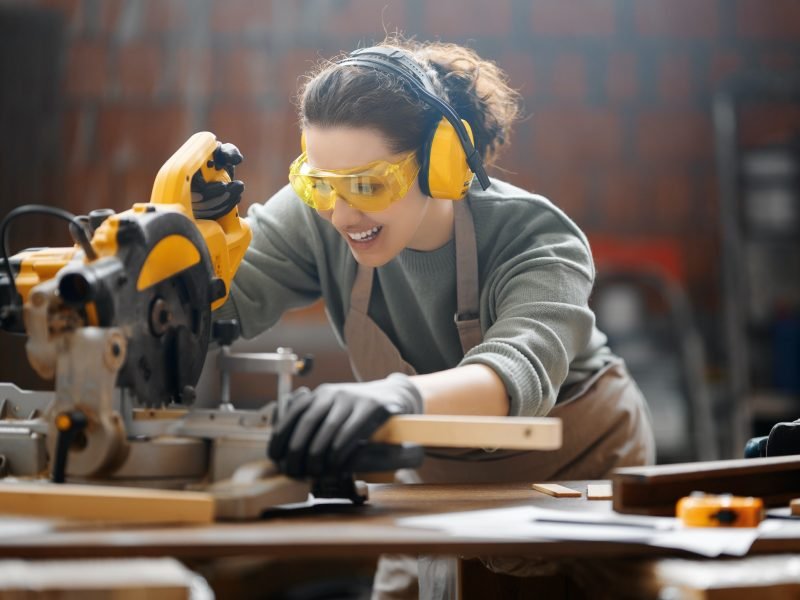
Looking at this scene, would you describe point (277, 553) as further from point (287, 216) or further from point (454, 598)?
point (287, 216)

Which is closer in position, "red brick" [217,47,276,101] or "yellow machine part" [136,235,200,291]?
"yellow machine part" [136,235,200,291]

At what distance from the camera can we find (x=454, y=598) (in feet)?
7.28

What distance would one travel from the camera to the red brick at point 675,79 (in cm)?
525

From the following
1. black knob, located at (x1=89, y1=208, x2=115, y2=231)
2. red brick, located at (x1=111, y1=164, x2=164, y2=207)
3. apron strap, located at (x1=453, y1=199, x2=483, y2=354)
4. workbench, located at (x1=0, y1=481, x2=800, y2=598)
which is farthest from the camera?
red brick, located at (x1=111, y1=164, x2=164, y2=207)

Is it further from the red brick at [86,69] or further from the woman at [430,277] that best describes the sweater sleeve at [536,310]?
the red brick at [86,69]

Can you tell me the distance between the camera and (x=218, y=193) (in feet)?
6.21

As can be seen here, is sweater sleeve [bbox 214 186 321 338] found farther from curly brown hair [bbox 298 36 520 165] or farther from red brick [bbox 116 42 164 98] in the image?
red brick [bbox 116 42 164 98]

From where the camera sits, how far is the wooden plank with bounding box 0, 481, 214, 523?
53.6 inches

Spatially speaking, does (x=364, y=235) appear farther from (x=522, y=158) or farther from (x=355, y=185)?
(x=522, y=158)

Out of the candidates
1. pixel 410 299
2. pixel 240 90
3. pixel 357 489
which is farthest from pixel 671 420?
pixel 357 489

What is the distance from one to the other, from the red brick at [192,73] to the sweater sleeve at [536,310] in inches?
124

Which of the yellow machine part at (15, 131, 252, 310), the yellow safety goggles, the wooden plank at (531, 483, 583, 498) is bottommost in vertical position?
the wooden plank at (531, 483, 583, 498)

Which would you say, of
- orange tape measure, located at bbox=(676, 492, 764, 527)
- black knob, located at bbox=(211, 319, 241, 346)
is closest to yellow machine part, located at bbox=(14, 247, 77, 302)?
black knob, located at bbox=(211, 319, 241, 346)

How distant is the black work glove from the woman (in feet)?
0.37
